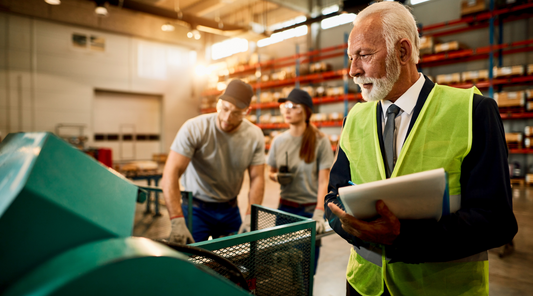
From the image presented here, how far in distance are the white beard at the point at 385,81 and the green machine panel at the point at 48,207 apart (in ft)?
3.22

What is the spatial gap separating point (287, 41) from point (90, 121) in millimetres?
8582

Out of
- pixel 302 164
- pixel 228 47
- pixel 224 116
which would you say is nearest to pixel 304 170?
pixel 302 164

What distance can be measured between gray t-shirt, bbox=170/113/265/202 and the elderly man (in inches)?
52.3

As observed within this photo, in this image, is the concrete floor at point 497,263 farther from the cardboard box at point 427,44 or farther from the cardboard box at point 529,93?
the cardboard box at point 427,44

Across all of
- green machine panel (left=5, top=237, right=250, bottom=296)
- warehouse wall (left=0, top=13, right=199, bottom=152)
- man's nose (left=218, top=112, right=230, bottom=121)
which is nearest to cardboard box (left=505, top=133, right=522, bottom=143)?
man's nose (left=218, top=112, right=230, bottom=121)

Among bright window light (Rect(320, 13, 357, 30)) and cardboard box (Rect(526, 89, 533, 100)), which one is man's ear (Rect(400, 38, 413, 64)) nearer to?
cardboard box (Rect(526, 89, 533, 100))

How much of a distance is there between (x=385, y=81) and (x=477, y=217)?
1.80 ft

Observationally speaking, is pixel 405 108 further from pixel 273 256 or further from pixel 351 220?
pixel 273 256

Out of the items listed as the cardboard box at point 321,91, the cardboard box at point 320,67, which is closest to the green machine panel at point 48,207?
the cardboard box at point 321,91

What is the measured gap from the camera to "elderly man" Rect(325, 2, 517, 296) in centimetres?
92

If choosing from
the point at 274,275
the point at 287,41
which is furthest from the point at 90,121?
the point at 274,275

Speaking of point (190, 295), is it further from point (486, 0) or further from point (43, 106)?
point (43, 106)

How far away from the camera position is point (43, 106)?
36.8 ft

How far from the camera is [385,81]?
113 cm
